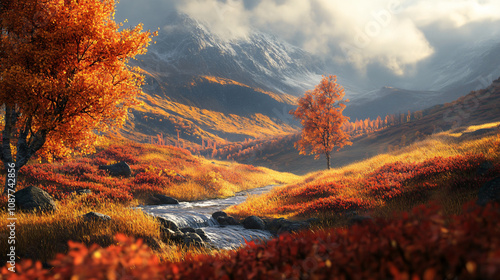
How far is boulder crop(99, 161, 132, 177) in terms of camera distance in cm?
2148

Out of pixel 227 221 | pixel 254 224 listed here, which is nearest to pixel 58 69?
pixel 227 221

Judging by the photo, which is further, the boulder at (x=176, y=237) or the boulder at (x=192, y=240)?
the boulder at (x=176, y=237)

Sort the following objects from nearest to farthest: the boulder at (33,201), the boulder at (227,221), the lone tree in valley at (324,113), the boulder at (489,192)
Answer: the boulder at (489,192) < the boulder at (33,201) < the boulder at (227,221) < the lone tree in valley at (324,113)

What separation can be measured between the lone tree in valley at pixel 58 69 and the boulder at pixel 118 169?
825 centimetres

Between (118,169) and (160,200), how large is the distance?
558 cm

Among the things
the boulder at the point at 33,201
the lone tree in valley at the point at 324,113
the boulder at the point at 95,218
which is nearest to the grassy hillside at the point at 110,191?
the boulder at the point at 95,218

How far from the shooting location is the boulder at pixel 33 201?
11.2m

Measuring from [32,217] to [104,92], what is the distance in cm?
583

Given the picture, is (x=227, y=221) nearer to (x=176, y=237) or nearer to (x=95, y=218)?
(x=176, y=237)

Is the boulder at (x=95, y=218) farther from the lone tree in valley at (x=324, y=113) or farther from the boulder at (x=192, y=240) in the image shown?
the lone tree in valley at (x=324, y=113)

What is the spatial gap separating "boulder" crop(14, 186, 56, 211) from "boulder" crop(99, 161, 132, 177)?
943cm

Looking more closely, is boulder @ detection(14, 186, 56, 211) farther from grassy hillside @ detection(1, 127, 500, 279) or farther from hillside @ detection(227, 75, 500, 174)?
hillside @ detection(227, 75, 500, 174)

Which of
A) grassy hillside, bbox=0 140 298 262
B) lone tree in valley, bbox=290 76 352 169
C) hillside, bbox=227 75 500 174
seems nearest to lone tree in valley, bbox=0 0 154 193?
grassy hillside, bbox=0 140 298 262

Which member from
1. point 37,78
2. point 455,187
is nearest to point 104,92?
point 37,78
